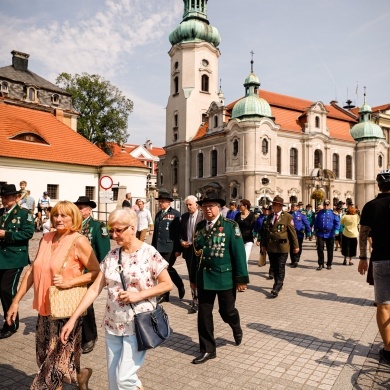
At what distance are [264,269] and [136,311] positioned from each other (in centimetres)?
943

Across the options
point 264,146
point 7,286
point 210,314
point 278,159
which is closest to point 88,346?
point 7,286

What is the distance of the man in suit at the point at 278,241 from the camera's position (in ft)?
27.0

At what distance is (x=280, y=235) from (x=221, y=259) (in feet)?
13.1

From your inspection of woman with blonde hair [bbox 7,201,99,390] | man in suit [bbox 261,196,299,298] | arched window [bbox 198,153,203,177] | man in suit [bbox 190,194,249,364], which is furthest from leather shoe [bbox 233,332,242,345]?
arched window [bbox 198,153,203,177]

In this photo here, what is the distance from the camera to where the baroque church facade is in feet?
131

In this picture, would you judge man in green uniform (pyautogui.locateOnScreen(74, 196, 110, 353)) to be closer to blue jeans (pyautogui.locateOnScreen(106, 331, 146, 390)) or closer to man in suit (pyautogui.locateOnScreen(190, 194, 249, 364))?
man in suit (pyautogui.locateOnScreen(190, 194, 249, 364))

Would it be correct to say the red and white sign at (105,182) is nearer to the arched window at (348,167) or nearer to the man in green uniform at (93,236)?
the man in green uniform at (93,236)

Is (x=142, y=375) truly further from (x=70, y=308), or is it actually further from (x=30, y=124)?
(x=30, y=124)

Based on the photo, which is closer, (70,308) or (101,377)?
(70,308)

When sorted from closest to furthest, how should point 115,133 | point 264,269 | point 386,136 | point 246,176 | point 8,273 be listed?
point 8,273 < point 264,269 < point 246,176 < point 115,133 < point 386,136

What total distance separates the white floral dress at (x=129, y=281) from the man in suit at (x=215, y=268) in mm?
1763

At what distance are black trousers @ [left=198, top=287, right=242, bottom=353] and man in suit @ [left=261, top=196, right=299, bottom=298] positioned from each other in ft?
10.8

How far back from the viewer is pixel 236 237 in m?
4.86

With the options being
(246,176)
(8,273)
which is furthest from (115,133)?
(8,273)
